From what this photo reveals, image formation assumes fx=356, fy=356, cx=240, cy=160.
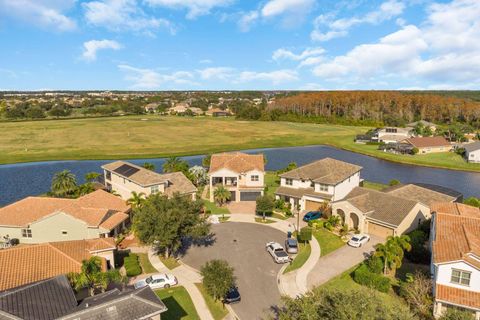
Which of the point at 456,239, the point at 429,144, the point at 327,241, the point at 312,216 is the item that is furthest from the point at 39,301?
the point at 429,144

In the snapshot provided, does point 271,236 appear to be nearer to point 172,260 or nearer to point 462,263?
point 172,260

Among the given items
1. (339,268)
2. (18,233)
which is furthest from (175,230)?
(18,233)

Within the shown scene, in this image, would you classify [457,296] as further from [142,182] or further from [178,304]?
[142,182]

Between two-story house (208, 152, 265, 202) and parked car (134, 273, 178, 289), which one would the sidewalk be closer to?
parked car (134, 273, 178, 289)

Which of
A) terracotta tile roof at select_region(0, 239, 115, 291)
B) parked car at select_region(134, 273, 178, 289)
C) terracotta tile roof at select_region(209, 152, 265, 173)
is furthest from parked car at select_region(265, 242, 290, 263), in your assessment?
terracotta tile roof at select_region(209, 152, 265, 173)

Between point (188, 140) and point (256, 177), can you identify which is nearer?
point (256, 177)
